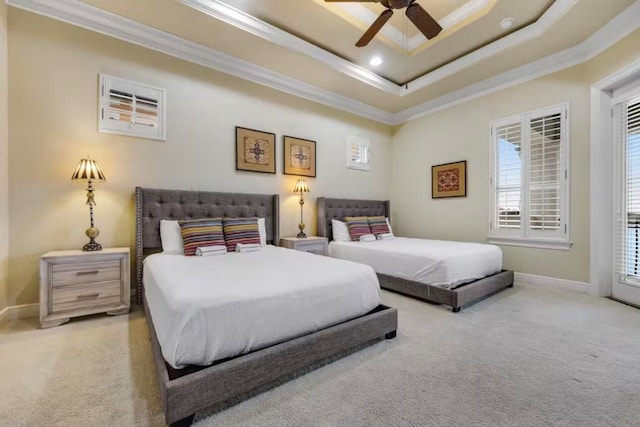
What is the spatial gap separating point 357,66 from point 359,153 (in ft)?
5.18

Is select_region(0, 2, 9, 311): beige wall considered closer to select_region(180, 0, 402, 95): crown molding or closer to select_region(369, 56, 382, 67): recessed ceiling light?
select_region(180, 0, 402, 95): crown molding

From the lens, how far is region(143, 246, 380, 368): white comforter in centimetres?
137

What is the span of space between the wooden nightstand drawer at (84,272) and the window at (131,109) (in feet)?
4.77

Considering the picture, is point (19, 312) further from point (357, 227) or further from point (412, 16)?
point (412, 16)

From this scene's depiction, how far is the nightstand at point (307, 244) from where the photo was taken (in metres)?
3.91

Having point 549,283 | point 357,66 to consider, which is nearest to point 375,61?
point 357,66

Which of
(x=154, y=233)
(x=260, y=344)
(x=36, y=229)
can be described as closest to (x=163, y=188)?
(x=154, y=233)

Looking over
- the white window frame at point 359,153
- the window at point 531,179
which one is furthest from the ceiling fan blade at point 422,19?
the white window frame at point 359,153

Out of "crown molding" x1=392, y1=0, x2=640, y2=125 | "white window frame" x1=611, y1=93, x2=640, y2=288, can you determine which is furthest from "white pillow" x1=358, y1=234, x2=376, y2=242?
"white window frame" x1=611, y1=93, x2=640, y2=288

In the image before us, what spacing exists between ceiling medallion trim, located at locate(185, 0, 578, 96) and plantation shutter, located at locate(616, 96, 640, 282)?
51.2 inches

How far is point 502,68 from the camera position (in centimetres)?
393

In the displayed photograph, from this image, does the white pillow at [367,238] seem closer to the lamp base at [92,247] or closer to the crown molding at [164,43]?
the crown molding at [164,43]

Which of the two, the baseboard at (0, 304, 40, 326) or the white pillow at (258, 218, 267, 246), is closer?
the baseboard at (0, 304, 40, 326)

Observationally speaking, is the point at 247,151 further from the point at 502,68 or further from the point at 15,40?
the point at 502,68
